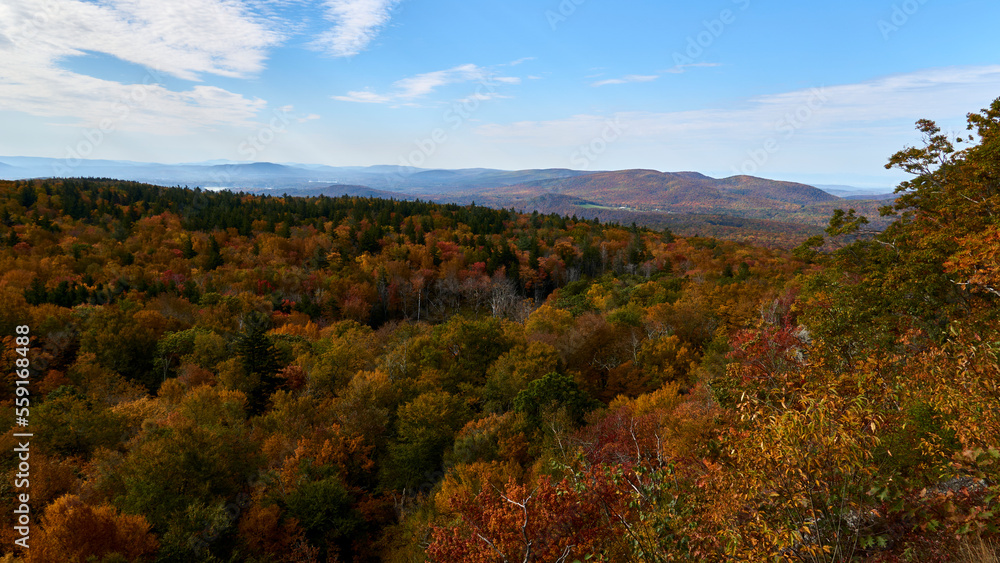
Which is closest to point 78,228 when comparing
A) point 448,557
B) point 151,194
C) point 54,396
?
point 151,194

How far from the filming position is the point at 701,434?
67.0 feet

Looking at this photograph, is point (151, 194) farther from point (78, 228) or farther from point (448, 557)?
point (448, 557)

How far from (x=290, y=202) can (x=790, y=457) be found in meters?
133

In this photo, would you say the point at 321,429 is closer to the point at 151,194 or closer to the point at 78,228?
the point at 78,228

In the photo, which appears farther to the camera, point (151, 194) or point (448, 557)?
point (151, 194)

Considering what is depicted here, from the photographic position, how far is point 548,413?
28.8 meters

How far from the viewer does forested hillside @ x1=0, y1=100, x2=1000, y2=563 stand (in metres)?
6.86

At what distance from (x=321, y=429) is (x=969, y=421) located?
3175cm

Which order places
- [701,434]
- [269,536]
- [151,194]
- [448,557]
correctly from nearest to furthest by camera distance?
1. [448,557]
2. [701,434]
3. [269,536]
4. [151,194]

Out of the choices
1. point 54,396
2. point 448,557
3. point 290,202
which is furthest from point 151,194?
point 448,557

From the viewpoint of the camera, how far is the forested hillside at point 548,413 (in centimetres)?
686

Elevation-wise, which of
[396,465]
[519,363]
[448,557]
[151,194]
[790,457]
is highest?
[151,194]

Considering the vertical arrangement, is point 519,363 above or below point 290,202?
below

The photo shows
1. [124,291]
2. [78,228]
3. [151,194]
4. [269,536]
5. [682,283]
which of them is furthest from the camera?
[151,194]
